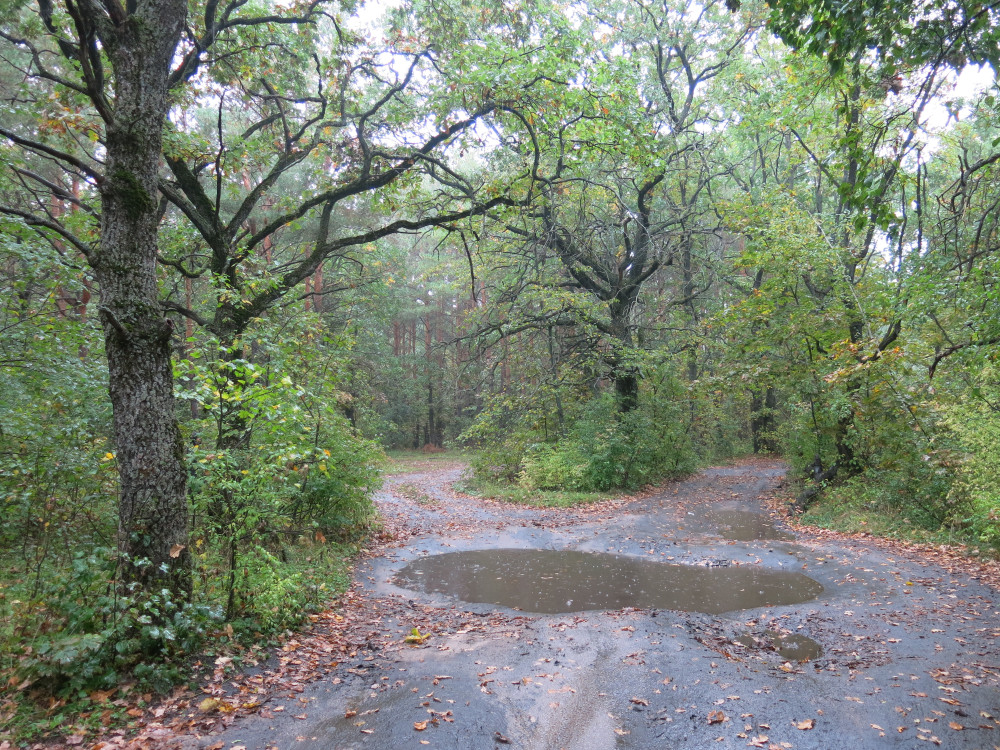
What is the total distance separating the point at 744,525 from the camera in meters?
12.0

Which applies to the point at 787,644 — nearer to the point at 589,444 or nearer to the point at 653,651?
the point at 653,651

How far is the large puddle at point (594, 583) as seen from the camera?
6.95 metres

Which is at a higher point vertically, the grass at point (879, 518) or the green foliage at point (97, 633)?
the green foliage at point (97, 633)

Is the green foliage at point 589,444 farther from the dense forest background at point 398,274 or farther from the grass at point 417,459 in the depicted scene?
the grass at point 417,459

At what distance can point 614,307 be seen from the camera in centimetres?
1709

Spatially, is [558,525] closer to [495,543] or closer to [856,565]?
[495,543]

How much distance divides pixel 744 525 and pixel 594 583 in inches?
228

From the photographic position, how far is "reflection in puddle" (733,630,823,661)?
5.25 m

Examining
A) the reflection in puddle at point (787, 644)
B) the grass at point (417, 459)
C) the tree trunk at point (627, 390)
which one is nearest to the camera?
the reflection in puddle at point (787, 644)

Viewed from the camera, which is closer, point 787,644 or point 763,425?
point 787,644

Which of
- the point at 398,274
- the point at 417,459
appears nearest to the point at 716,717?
the point at 398,274

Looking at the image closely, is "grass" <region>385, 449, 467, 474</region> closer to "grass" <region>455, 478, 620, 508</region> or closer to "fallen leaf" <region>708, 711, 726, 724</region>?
"grass" <region>455, 478, 620, 508</region>

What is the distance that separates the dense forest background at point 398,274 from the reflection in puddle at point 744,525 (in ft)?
4.35

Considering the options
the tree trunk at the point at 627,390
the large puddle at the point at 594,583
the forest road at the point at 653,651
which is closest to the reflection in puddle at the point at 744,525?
the forest road at the point at 653,651
